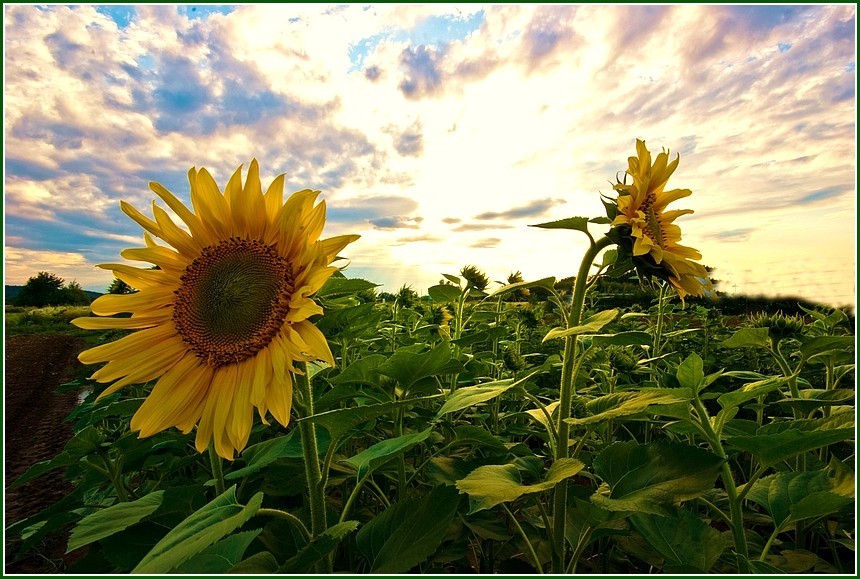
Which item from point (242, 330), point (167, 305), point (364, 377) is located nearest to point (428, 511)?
point (364, 377)

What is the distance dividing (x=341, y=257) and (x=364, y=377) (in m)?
0.35

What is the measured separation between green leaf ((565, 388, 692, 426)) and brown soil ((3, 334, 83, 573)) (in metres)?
2.02

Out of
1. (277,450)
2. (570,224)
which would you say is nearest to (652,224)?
(570,224)

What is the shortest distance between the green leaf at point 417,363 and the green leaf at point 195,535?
0.42m

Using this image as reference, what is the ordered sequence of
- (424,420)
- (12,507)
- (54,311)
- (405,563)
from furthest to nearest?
1. (54,311)
2. (12,507)
3. (424,420)
4. (405,563)

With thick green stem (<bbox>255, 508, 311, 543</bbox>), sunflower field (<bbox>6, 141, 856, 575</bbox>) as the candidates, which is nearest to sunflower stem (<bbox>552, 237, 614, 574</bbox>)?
sunflower field (<bbox>6, 141, 856, 575</bbox>)

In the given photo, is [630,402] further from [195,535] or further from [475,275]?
[475,275]

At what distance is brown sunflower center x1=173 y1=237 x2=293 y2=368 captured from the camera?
1.12 m

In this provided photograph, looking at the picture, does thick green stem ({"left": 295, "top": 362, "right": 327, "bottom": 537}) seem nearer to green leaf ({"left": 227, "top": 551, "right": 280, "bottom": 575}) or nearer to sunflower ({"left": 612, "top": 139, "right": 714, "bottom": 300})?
green leaf ({"left": 227, "top": 551, "right": 280, "bottom": 575})

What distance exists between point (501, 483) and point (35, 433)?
5205 mm

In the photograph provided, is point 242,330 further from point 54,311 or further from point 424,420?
point 54,311

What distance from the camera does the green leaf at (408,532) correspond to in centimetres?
102

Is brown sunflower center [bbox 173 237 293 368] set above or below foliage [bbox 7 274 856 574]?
above

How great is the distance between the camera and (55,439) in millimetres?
4410
